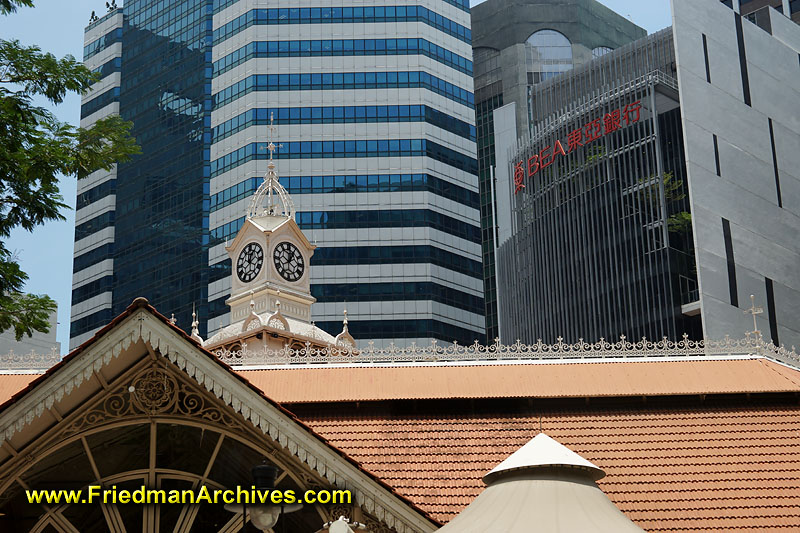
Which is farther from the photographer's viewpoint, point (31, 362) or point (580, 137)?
point (580, 137)

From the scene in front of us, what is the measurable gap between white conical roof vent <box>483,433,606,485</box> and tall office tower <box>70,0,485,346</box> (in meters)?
79.2

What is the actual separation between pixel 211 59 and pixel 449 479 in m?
91.1

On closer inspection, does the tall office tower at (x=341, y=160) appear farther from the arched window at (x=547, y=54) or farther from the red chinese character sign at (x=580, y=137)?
the arched window at (x=547, y=54)

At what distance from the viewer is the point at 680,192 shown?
84.2 meters

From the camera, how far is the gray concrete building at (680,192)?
7981 cm

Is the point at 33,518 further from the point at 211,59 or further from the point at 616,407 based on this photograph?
the point at 211,59

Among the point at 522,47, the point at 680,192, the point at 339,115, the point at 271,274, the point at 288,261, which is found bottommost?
the point at 271,274

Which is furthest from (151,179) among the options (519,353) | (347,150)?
(519,353)

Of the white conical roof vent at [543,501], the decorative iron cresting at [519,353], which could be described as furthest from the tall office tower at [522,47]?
the white conical roof vent at [543,501]

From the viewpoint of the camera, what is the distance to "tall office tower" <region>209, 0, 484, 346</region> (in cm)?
9656

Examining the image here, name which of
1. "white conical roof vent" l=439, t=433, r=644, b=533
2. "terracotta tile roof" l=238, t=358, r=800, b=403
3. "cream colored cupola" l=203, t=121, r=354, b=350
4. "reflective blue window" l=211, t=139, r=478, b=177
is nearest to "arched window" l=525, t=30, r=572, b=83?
"reflective blue window" l=211, t=139, r=478, b=177

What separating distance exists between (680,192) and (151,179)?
52844mm

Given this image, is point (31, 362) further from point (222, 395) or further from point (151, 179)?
point (151, 179)

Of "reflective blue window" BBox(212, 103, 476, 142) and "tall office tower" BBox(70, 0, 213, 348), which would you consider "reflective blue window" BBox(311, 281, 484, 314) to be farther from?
"reflective blue window" BBox(212, 103, 476, 142)
